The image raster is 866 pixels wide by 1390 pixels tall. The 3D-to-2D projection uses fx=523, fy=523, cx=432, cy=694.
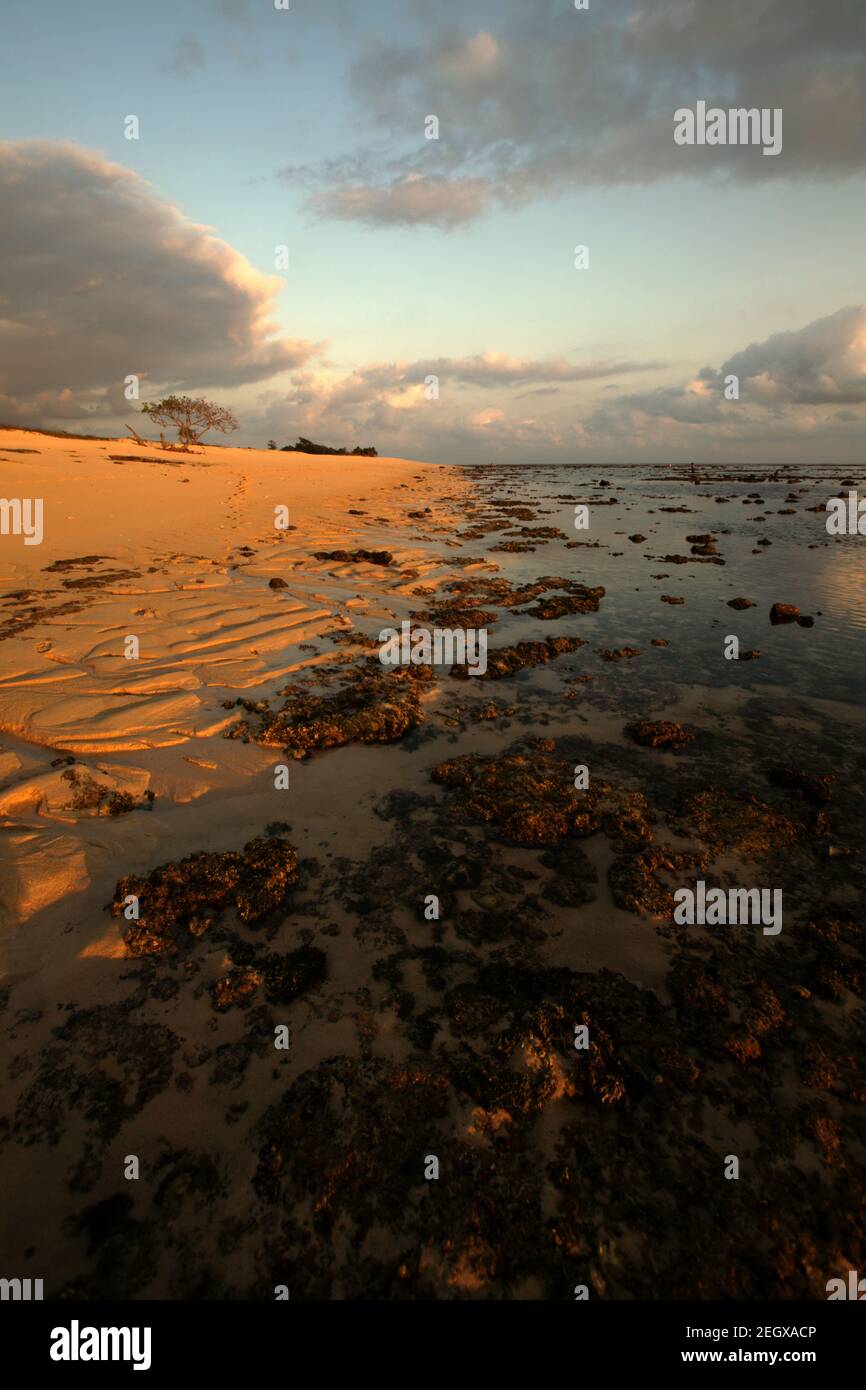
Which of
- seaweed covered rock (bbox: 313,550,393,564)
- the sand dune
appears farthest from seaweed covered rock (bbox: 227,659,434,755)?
seaweed covered rock (bbox: 313,550,393,564)

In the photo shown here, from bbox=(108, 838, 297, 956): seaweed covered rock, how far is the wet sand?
3 cm

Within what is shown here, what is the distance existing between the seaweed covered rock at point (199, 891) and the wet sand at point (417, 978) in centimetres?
3

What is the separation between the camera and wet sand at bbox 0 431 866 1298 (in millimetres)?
2230

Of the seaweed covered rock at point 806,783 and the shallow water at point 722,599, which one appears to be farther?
the shallow water at point 722,599

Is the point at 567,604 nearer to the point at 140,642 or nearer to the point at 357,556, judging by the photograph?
the point at 357,556

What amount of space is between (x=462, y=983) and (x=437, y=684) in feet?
14.8

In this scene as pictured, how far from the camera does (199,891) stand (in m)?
3.76

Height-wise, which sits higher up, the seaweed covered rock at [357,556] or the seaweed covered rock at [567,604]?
the seaweed covered rock at [357,556]

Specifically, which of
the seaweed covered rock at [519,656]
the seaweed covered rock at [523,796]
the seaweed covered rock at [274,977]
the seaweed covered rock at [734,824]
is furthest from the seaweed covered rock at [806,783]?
the seaweed covered rock at [274,977]

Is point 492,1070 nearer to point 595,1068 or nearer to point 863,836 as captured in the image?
point 595,1068

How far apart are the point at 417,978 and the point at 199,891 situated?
169 cm

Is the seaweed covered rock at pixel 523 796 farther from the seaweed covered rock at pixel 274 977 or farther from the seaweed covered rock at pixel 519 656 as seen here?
the seaweed covered rock at pixel 519 656

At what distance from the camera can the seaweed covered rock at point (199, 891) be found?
137 inches

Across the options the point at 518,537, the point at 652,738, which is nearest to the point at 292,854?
the point at 652,738
